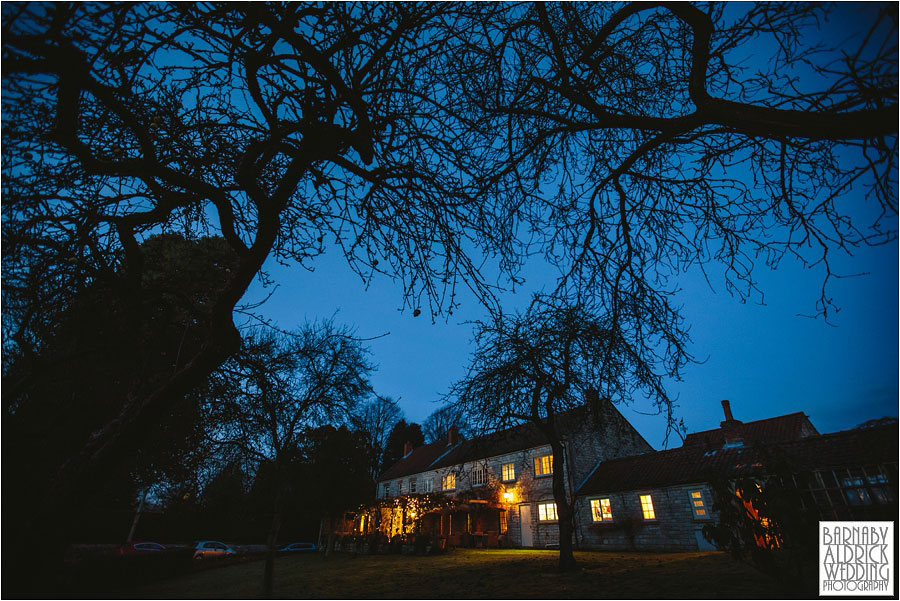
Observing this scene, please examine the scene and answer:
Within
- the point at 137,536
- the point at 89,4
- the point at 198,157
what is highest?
the point at 89,4

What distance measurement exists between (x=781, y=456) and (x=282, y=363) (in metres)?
8.48

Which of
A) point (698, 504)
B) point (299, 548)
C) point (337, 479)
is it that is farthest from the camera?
point (299, 548)

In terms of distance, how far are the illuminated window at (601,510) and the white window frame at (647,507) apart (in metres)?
1.78

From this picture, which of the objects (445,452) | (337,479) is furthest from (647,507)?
(337,479)

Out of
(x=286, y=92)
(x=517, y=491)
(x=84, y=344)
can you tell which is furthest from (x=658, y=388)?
(x=517, y=491)

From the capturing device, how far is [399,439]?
4691cm

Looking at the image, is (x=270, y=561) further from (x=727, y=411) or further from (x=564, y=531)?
(x=727, y=411)

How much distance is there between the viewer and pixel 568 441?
2322 cm

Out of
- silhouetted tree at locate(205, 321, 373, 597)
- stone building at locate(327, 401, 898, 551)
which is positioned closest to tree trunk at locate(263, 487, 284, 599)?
silhouetted tree at locate(205, 321, 373, 597)

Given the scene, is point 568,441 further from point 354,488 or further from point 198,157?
point 198,157

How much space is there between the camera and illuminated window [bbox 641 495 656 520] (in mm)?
18375

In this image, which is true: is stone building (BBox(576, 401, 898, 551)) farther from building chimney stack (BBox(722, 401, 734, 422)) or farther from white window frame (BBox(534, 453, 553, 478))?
white window frame (BBox(534, 453, 553, 478))

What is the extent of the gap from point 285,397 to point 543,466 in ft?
68.6

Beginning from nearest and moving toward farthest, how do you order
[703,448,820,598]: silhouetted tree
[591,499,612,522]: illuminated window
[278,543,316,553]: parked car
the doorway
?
[703,448,820,598]: silhouetted tree < [591,499,612,522]: illuminated window < the doorway < [278,543,316,553]: parked car
